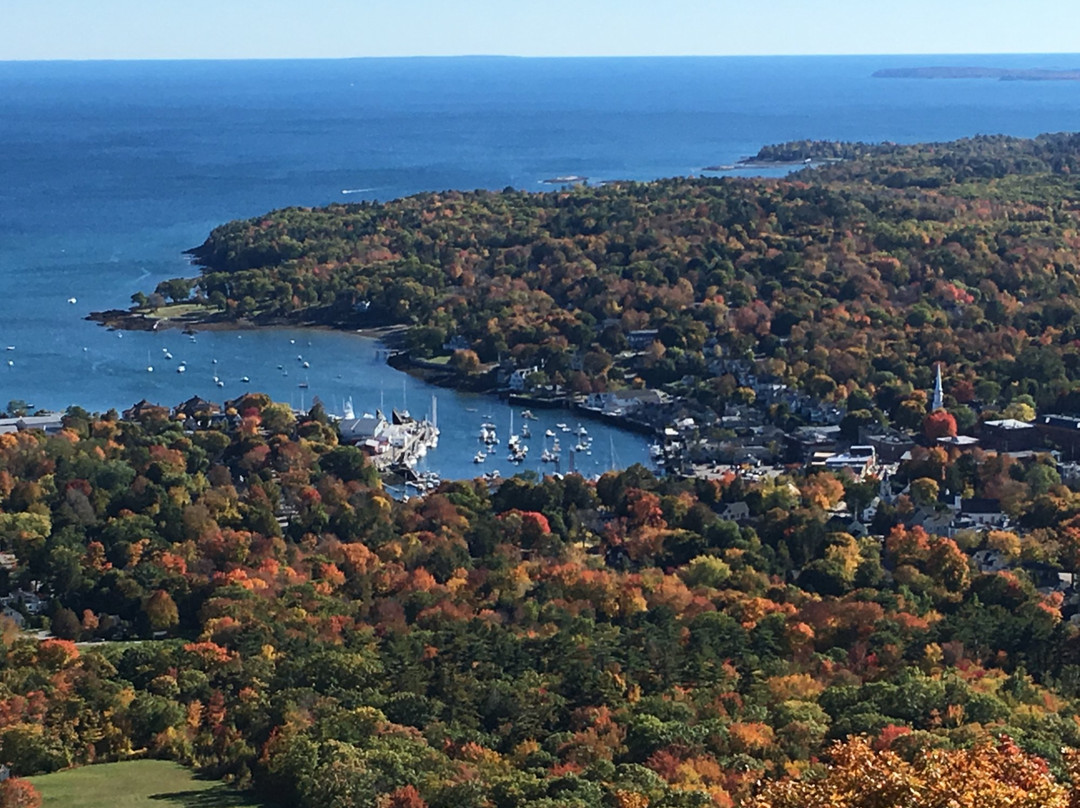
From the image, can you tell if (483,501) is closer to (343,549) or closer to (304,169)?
(343,549)

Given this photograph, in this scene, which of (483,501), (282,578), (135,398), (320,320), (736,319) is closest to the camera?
(282,578)

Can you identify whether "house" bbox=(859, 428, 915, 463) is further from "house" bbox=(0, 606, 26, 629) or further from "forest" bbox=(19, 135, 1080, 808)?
"house" bbox=(0, 606, 26, 629)

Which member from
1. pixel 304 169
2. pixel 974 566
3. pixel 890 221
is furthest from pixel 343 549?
pixel 304 169

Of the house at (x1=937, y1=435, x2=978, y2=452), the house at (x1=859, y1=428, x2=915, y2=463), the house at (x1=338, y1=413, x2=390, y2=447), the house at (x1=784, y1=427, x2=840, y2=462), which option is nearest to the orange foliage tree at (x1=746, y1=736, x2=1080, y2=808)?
the house at (x1=937, y1=435, x2=978, y2=452)

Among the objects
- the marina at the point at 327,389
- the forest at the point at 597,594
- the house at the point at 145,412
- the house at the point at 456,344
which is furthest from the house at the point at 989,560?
the house at the point at 456,344

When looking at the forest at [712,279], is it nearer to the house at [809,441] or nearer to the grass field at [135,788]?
the house at [809,441]
